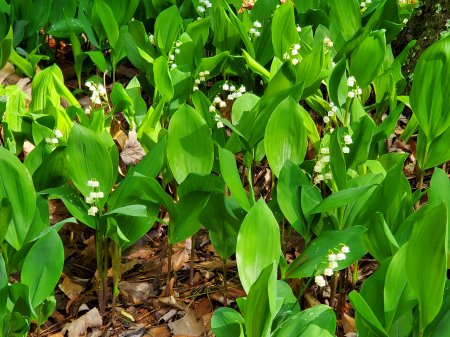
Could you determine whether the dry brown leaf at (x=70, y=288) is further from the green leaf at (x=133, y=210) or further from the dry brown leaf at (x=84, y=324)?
the green leaf at (x=133, y=210)

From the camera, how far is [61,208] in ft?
9.50

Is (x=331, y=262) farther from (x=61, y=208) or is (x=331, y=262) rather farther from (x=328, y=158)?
(x=61, y=208)

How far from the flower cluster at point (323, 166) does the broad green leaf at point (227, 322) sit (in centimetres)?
61

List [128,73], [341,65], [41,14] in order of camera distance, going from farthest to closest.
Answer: [128,73]
[41,14]
[341,65]

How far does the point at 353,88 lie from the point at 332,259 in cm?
115

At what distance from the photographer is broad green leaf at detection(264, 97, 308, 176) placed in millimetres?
2326

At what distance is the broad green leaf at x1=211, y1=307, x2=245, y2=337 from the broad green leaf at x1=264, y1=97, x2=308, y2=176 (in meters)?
0.61

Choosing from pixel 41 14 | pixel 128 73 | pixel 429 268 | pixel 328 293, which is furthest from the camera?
pixel 128 73

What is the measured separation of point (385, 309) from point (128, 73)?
235 cm

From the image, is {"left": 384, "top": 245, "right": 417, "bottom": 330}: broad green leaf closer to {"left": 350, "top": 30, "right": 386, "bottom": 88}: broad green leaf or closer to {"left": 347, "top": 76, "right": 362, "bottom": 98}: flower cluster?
{"left": 347, "top": 76, "right": 362, "bottom": 98}: flower cluster

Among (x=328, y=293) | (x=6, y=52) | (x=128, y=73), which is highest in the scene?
(x=6, y=52)

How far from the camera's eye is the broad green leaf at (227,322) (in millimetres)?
1856

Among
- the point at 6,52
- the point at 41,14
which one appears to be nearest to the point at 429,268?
the point at 6,52

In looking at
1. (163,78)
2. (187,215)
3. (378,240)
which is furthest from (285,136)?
(163,78)
